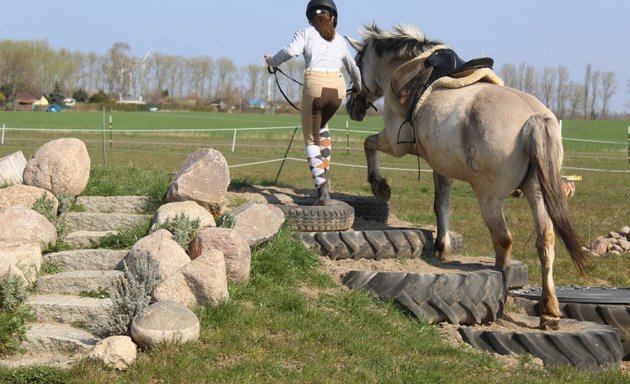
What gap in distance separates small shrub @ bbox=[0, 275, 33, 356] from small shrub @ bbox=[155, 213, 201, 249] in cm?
137

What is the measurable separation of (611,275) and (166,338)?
21.7 ft

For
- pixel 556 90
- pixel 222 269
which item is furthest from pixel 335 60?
pixel 556 90

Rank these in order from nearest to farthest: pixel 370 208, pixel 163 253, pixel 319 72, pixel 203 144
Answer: pixel 163 253
pixel 319 72
pixel 370 208
pixel 203 144

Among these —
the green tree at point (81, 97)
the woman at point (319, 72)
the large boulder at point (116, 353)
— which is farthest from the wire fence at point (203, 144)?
the green tree at point (81, 97)

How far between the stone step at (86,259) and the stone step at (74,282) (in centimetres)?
35

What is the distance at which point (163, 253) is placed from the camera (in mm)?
7285

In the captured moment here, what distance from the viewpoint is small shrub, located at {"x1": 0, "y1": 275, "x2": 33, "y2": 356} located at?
6.41 m

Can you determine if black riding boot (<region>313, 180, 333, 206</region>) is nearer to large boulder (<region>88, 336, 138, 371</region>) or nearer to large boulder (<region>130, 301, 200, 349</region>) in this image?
large boulder (<region>130, 301, 200, 349</region>)

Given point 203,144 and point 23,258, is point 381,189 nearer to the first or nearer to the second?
point 23,258

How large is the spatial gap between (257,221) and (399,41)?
10.4 feet

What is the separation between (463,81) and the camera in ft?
28.2

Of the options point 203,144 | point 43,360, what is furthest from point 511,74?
point 43,360

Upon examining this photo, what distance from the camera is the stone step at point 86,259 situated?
7.90 meters

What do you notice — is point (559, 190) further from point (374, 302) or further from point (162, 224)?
point (162, 224)
